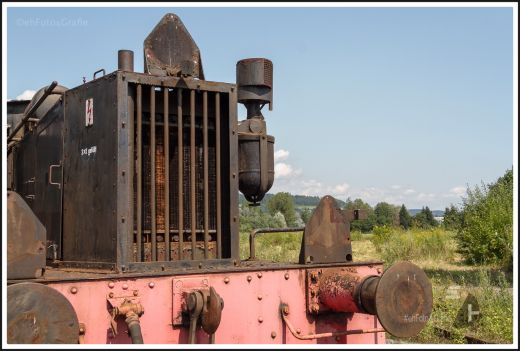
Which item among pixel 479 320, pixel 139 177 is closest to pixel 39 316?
pixel 139 177

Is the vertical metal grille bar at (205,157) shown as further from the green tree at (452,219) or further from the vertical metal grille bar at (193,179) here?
the green tree at (452,219)

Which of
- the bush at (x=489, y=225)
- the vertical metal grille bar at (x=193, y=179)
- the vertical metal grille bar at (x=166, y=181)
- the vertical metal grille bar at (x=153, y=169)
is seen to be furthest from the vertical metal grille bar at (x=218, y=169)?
the bush at (x=489, y=225)

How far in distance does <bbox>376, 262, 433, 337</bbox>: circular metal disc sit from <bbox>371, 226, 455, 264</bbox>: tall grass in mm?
18016

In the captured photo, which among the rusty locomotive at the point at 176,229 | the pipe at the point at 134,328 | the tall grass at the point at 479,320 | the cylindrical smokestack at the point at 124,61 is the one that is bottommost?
the tall grass at the point at 479,320

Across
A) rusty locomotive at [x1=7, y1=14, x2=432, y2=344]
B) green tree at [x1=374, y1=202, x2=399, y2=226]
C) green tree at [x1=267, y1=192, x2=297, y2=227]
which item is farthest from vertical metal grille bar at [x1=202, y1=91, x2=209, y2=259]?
green tree at [x1=267, y1=192, x2=297, y2=227]

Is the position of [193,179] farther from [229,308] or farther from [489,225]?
[489,225]

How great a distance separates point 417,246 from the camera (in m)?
24.4

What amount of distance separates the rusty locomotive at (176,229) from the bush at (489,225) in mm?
15781

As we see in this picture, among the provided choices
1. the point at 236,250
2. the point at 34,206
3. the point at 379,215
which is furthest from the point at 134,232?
the point at 379,215

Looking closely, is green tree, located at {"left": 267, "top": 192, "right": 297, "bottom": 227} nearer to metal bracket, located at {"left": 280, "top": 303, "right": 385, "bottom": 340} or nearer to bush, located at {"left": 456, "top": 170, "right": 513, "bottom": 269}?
bush, located at {"left": 456, "top": 170, "right": 513, "bottom": 269}

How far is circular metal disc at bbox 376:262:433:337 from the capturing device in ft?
14.5

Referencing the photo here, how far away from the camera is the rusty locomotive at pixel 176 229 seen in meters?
4.34

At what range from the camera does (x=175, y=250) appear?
5.01 m

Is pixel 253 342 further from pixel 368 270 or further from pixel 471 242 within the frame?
pixel 471 242
